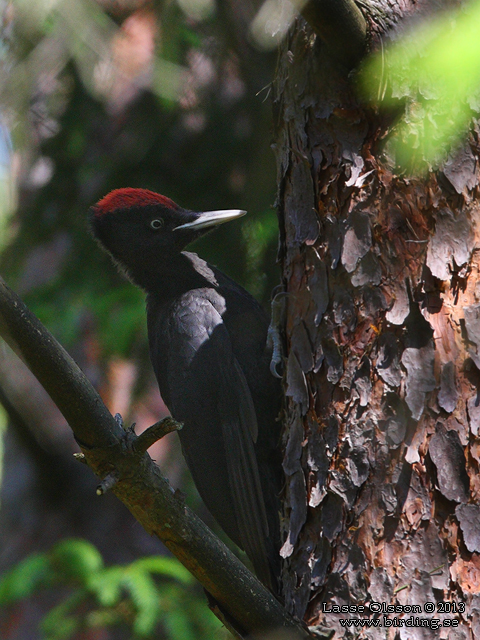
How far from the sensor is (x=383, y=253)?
6.74 feet

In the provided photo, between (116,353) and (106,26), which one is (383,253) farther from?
(116,353)

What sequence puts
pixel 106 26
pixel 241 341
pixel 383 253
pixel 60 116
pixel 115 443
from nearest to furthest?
pixel 115 443
pixel 383 253
pixel 106 26
pixel 241 341
pixel 60 116

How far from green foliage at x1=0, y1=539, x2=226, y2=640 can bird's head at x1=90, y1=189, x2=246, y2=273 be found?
1.61 metres

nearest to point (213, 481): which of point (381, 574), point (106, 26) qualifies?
point (381, 574)

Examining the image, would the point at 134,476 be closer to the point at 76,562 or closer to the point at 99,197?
the point at 76,562

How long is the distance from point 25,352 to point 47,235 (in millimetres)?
2878

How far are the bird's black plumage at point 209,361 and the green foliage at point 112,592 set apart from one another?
75cm

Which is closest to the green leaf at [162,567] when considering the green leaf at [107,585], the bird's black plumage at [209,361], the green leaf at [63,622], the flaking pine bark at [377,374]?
the green leaf at [107,585]

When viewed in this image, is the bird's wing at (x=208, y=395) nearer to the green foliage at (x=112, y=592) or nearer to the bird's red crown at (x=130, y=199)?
the bird's red crown at (x=130, y=199)

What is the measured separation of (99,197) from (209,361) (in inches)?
61.1

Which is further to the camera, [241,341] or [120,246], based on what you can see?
[120,246]

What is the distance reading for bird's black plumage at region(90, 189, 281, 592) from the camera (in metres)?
2.75

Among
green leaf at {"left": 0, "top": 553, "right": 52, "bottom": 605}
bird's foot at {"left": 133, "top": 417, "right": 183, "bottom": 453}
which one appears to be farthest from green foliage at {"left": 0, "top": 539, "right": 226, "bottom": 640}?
bird's foot at {"left": 133, "top": 417, "right": 183, "bottom": 453}

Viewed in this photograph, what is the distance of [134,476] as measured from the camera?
1506 millimetres
